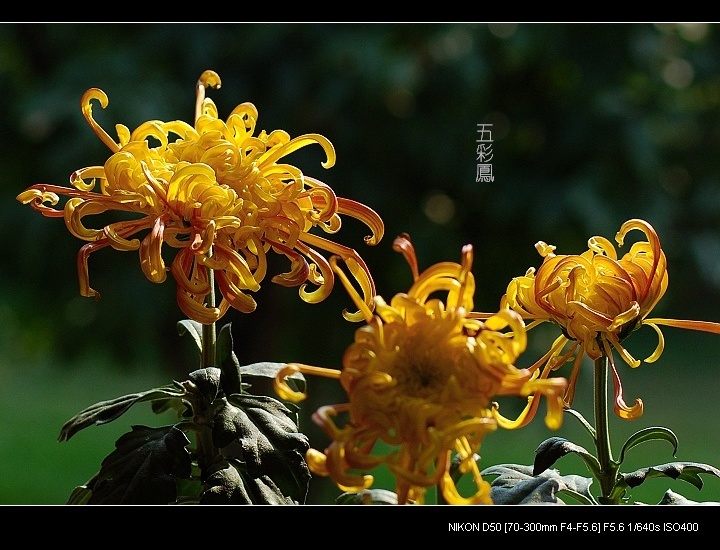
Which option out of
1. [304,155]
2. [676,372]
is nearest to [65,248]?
[304,155]

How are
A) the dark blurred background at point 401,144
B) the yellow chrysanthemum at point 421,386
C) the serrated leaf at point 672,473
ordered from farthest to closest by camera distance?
the dark blurred background at point 401,144 → the serrated leaf at point 672,473 → the yellow chrysanthemum at point 421,386

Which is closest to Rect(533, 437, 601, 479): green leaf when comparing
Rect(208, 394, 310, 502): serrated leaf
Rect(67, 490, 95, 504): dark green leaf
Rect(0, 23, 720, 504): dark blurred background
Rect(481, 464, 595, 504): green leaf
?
Rect(481, 464, 595, 504): green leaf

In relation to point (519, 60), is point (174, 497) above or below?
below

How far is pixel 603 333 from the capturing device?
0.49 metres

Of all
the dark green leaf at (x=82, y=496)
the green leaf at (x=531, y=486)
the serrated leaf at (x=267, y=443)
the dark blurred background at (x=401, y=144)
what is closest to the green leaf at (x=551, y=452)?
the green leaf at (x=531, y=486)

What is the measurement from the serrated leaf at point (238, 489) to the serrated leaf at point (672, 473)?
0.18 m

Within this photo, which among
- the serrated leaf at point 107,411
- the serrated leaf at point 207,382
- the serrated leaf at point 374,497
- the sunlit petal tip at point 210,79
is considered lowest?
the serrated leaf at point 374,497

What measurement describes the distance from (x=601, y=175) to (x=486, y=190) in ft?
0.64

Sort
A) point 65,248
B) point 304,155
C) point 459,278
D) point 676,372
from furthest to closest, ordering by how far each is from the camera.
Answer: point 676,372 < point 65,248 < point 304,155 < point 459,278

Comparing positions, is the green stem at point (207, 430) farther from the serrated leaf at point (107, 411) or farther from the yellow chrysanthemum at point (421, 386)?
the yellow chrysanthemum at point (421, 386)

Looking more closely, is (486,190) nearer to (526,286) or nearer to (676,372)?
(676,372)

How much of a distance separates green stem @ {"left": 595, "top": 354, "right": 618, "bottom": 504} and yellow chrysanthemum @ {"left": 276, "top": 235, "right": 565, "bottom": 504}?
117 millimetres

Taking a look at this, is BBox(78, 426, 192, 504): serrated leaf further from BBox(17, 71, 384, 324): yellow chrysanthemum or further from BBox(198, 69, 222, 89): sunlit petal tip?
BBox(198, 69, 222, 89): sunlit petal tip

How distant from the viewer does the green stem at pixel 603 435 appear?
0.51 metres
